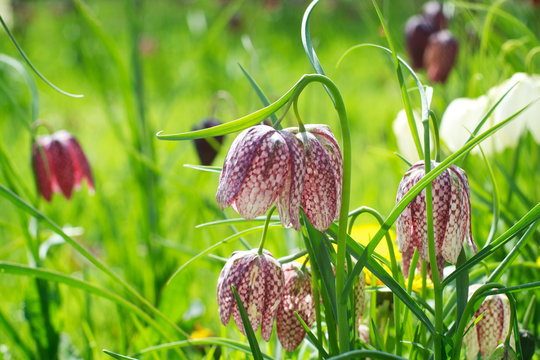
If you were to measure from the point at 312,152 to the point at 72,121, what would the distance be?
3.01 metres

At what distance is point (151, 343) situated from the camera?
110cm

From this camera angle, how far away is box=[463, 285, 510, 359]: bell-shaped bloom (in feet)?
2.56

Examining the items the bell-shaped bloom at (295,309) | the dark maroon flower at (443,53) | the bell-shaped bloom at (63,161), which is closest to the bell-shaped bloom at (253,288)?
the bell-shaped bloom at (295,309)

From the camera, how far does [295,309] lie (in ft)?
2.52

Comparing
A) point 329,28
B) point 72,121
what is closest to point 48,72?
point 72,121

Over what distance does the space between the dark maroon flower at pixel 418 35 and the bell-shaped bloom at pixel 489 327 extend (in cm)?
128

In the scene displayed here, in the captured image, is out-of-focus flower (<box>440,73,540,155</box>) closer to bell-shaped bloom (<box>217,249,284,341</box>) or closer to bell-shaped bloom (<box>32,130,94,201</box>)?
bell-shaped bloom (<box>217,249,284,341</box>)

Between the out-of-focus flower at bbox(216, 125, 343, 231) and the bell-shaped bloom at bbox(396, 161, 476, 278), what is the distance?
0.29 ft

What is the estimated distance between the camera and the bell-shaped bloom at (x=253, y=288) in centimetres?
72

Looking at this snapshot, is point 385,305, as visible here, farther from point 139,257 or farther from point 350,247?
point 139,257

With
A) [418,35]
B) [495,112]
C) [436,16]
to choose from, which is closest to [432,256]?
[495,112]

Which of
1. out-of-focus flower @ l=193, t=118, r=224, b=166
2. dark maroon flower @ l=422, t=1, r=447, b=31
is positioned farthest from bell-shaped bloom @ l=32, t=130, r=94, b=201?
dark maroon flower @ l=422, t=1, r=447, b=31

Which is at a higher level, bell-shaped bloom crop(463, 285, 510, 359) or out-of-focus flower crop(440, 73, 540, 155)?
out-of-focus flower crop(440, 73, 540, 155)

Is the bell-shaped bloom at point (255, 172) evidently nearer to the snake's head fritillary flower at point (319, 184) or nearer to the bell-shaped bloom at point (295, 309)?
the snake's head fritillary flower at point (319, 184)
